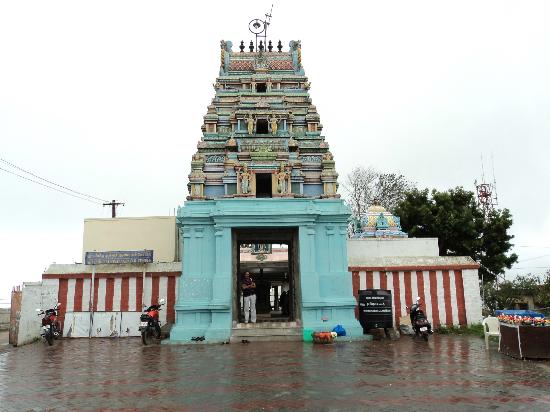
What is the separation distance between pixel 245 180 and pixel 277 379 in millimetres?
10517

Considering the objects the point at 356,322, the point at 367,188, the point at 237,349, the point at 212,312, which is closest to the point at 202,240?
the point at 212,312

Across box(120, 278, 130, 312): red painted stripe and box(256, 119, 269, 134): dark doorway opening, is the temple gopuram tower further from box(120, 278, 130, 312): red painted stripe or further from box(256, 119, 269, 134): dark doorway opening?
box(120, 278, 130, 312): red painted stripe

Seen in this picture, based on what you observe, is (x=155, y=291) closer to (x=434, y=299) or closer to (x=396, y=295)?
(x=396, y=295)

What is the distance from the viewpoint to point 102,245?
77.5 feet

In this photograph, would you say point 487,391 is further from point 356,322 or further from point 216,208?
point 216,208

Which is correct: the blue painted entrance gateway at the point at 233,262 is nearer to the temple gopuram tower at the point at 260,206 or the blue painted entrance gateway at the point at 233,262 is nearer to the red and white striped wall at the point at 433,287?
the temple gopuram tower at the point at 260,206

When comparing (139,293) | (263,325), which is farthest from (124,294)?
(263,325)

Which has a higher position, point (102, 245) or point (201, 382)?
point (102, 245)

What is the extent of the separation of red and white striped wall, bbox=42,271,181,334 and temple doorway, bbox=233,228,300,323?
286 centimetres

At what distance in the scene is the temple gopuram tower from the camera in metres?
16.3

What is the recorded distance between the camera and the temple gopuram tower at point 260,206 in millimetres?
16312

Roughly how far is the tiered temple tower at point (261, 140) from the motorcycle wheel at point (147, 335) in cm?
525

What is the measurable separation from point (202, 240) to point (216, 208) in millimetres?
1312

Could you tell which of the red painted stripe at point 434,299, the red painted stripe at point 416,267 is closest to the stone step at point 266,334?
the red painted stripe at point 416,267
